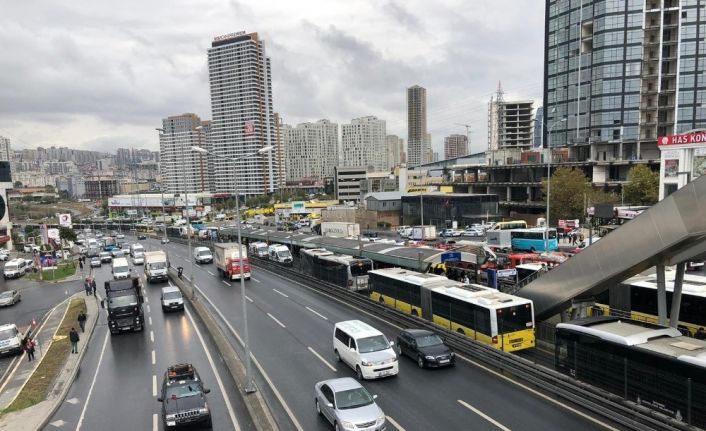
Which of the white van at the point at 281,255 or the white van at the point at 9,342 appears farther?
the white van at the point at 281,255

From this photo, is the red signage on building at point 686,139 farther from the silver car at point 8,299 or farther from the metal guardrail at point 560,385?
the silver car at point 8,299

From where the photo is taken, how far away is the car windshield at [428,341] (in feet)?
67.9

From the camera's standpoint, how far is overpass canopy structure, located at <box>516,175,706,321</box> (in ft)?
49.6

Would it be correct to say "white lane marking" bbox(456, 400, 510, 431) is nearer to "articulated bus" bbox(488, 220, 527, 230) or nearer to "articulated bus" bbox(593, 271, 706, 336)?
"articulated bus" bbox(593, 271, 706, 336)

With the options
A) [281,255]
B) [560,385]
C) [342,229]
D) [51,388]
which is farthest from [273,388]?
[342,229]

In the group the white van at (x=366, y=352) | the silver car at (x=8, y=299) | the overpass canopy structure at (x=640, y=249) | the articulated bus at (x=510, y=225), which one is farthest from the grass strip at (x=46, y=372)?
the articulated bus at (x=510, y=225)

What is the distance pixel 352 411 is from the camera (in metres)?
14.3

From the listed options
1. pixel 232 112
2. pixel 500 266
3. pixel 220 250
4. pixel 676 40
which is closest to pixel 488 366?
pixel 500 266

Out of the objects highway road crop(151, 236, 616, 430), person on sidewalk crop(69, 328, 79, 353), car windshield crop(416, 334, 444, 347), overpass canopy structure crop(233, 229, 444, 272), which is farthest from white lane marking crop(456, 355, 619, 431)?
person on sidewalk crop(69, 328, 79, 353)

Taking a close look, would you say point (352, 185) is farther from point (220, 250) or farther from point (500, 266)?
point (500, 266)

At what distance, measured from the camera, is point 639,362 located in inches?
572

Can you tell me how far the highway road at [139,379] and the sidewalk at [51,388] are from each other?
357 millimetres

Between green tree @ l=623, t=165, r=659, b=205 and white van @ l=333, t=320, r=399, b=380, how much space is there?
207 ft

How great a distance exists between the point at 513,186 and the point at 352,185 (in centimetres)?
9201
